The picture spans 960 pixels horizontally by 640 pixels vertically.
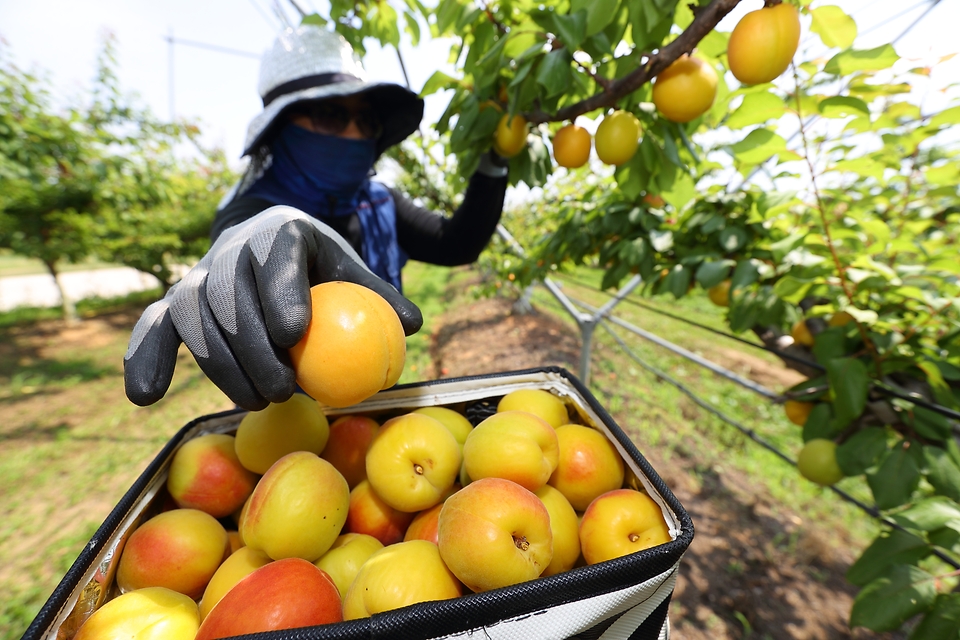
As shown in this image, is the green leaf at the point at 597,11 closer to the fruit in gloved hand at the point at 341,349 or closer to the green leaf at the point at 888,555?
the fruit in gloved hand at the point at 341,349

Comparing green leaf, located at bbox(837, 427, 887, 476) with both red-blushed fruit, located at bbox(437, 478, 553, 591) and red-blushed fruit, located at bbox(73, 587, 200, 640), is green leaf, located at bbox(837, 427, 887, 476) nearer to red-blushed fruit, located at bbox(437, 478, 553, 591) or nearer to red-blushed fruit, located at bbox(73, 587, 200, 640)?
red-blushed fruit, located at bbox(437, 478, 553, 591)

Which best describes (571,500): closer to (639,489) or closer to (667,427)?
(639,489)

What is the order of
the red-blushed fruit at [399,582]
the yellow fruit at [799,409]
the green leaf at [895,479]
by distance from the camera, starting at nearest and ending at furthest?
the red-blushed fruit at [399,582]
the green leaf at [895,479]
the yellow fruit at [799,409]

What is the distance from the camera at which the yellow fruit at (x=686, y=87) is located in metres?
1.10

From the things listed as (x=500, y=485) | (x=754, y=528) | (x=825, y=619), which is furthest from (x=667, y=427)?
(x=500, y=485)

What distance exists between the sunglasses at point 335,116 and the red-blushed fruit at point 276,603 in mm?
1796

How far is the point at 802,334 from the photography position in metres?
2.07

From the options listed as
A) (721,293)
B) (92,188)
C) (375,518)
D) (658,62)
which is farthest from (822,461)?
(92,188)

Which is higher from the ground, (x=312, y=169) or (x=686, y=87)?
(x=686, y=87)

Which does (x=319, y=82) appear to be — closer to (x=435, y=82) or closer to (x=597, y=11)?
(x=435, y=82)

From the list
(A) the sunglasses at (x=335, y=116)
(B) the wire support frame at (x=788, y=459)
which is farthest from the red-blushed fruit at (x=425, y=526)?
(A) the sunglasses at (x=335, y=116)

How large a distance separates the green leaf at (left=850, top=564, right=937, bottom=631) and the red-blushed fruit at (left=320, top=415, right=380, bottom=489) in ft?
4.95

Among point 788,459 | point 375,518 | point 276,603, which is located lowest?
point 788,459

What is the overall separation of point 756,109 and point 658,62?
396 millimetres
